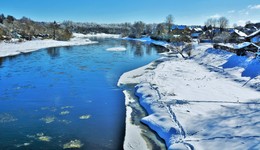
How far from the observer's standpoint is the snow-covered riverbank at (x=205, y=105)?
10429 millimetres

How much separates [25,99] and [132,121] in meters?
7.90

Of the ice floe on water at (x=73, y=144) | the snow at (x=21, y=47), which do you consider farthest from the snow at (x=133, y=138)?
the snow at (x=21, y=47)

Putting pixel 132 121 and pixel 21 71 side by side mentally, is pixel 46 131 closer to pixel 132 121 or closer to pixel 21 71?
pixel 132 121

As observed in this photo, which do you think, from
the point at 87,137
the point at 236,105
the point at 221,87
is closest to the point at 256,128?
the point at 236,105

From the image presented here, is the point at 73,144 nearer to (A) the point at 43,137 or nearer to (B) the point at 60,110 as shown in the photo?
(A) the point at 43,137

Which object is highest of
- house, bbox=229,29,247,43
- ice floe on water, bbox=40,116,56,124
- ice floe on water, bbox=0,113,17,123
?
house, bbox=229,29,247,43

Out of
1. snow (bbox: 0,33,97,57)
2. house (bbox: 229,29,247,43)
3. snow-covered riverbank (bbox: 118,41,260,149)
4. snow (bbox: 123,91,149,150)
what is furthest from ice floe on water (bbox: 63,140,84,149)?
house (bbox: 229,29,247,43)

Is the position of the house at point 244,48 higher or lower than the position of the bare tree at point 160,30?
lower

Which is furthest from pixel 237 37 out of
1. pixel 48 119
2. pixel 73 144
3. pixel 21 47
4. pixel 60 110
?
pixel 73 144

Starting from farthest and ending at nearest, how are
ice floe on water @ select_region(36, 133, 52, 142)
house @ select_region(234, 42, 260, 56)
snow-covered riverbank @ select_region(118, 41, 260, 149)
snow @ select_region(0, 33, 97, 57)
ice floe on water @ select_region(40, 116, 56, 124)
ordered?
snow @ select_region(0, 33, 97, 57) → house @ select_region(234, 42, 260, 56) → ice floe on water @ select_region(40, 116, 56, 124) → ice floe on water @ select_region(36, 133, 52, 142) → snow-covered riverbank @ select_region(118, 41, 260, 149)

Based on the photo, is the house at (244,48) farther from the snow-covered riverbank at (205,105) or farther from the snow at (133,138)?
the snow at (133,138)

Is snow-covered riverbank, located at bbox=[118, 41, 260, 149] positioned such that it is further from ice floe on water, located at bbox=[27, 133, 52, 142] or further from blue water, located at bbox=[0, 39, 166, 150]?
ice floe on water, located at bbox=[27, 133, 52, 142]

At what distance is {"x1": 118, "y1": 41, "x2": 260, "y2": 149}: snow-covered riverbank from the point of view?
10429mm

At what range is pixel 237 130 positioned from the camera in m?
10.8
